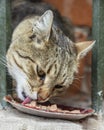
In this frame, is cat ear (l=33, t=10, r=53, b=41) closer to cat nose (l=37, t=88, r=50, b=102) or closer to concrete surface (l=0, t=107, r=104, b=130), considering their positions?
cat nose (l=37, t=88, r=50, b=102)

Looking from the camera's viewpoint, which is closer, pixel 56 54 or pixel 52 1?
pixel 56 54

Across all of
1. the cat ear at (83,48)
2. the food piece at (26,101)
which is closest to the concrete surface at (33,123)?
the food piece at (26,101)

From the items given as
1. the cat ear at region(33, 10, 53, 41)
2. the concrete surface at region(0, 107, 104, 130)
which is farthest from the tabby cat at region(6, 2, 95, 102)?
the concrete surface at region(0, 107, 104, 130)

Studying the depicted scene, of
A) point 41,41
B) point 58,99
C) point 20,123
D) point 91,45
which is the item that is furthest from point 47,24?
point 58,99

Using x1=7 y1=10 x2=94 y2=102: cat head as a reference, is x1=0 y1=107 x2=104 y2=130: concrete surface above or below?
below

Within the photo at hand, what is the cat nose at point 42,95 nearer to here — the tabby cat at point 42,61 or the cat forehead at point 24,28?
the tabby cat at point 42,61

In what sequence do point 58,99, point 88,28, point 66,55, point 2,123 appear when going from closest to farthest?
point 2,123
point 66,55
point 58,99
point 88,28

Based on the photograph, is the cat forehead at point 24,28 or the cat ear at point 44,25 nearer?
the cat ear at point 44,25

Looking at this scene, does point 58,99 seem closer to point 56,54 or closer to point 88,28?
point 56,54
